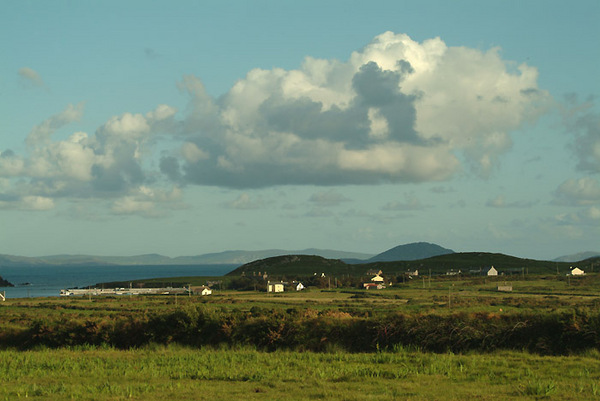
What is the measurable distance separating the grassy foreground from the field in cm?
4

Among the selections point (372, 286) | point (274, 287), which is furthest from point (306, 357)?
point (372, 286)

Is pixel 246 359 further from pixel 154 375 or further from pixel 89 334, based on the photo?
pixel 89 334

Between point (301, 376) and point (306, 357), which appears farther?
point (306, 357)

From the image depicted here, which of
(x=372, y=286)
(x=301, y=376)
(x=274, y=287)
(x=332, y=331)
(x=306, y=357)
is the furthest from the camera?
(x=372, y=286)

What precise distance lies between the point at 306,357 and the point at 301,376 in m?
4.31

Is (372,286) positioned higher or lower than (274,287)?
lower

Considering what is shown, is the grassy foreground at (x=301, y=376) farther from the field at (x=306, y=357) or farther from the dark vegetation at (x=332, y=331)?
the dark vegetation at (x=332, y=331)

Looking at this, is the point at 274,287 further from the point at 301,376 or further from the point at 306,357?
the point at 301,376

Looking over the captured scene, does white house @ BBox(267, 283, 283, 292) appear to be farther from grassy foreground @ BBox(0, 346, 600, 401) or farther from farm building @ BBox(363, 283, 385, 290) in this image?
grassy foreground @ BBox(0, 346, 600, 401)

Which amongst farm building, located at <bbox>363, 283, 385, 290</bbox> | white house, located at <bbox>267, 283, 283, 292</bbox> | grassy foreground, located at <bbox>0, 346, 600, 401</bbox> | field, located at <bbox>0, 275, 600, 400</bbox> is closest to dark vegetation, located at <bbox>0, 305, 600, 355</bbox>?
field, located at <bbox>0, 275, 600, 400</bbox>

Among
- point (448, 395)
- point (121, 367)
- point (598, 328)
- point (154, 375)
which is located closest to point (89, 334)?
point (121, 367)

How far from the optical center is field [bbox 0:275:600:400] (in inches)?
691

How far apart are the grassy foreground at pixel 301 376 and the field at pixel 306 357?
4 cm

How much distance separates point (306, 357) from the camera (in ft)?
79.4
